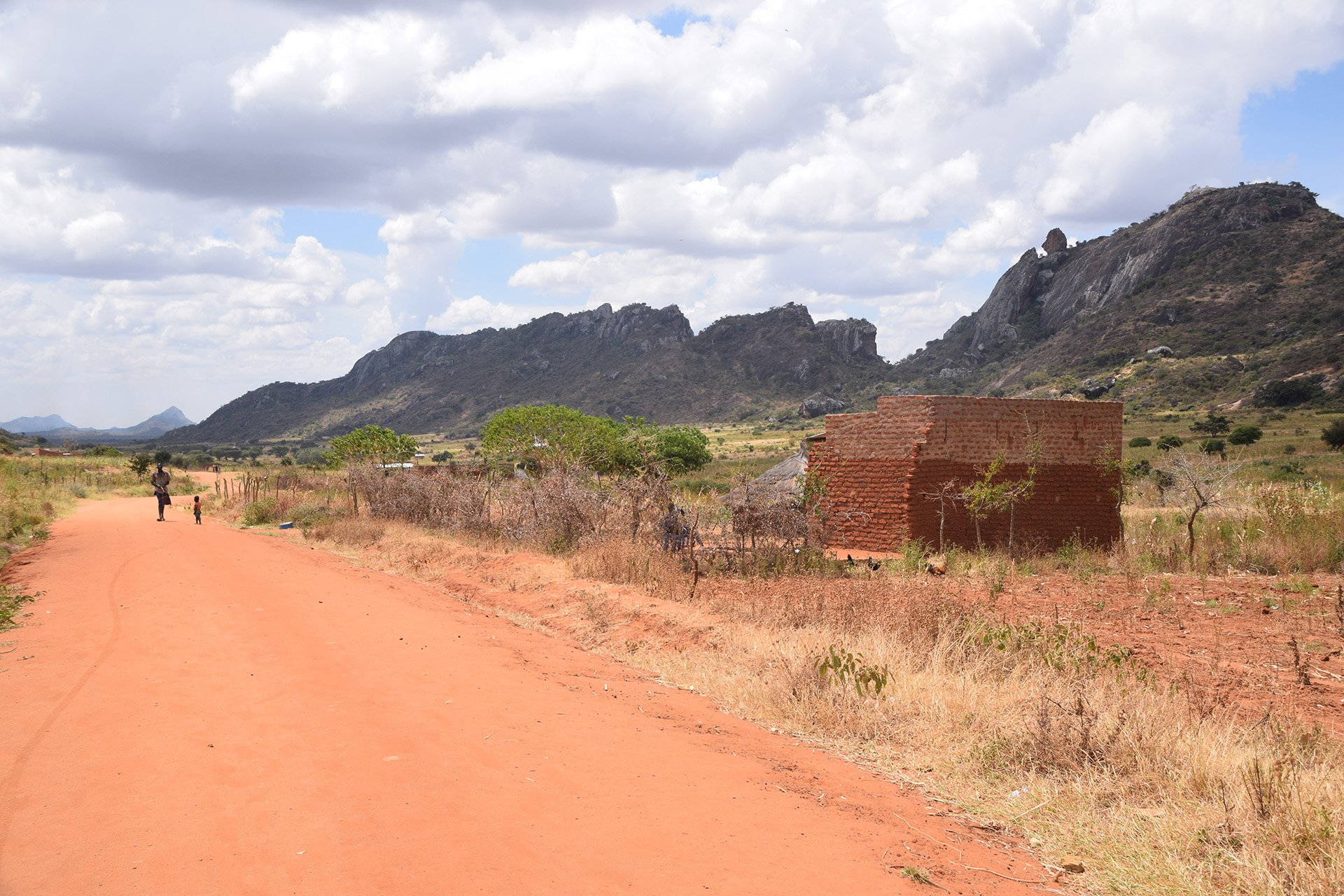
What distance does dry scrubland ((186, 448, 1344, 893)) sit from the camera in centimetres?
493

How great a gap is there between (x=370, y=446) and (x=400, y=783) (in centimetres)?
2482

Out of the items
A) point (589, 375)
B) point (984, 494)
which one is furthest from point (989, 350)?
point (984, 494)

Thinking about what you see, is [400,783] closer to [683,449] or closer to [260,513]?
[260,513]

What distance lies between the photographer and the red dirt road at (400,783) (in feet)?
14.0

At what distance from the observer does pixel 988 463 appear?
1653 centimetres

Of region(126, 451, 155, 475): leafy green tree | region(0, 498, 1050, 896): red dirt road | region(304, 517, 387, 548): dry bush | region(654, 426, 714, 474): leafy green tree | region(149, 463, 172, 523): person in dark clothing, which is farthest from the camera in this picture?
region(126, 451, 155, 475): leafy green tree

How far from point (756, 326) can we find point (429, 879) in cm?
11265

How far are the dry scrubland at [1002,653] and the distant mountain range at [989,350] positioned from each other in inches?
1646

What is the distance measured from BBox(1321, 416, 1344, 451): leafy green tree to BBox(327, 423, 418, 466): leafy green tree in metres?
35.1

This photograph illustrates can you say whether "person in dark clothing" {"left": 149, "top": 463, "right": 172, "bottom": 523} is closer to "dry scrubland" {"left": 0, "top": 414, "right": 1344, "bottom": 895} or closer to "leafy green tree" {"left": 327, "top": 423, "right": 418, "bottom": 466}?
"dry scrubland" {"left": 0, "top": 414, "right": 1344, "bottom": 895}

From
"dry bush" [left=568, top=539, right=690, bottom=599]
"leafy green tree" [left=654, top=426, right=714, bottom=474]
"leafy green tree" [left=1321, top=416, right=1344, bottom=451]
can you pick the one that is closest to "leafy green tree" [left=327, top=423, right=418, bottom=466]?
"leafy green tree" [left=654, top=426, right=714, bottom=474]

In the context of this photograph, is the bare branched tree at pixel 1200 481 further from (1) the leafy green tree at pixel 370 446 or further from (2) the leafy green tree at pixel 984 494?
(1) the leafy green tree at pixel 370 446

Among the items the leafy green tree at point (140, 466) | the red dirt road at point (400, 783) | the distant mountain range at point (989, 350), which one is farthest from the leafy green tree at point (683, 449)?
the leafy green tree at point (140, 466)

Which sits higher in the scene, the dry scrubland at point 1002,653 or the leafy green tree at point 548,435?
the leafy green tree at point 548,435
